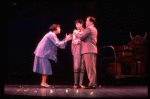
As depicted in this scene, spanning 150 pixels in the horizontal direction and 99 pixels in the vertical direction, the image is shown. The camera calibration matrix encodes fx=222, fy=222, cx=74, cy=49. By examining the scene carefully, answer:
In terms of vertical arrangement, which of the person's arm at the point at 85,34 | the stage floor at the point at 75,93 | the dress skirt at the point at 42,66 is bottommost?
the stage floor at the point at 75,93

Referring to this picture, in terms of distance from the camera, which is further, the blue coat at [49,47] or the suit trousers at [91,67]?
the blue coat at [49,47]

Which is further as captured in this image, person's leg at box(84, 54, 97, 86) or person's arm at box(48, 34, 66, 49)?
person's arm at box(48, 34, 66, 49)

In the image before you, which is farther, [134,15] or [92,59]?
[134,15]

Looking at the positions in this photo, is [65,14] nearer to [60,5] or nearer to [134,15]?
[60,5]

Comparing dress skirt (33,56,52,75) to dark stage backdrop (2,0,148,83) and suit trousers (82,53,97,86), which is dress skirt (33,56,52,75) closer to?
suit trousers (82,53,97,86)

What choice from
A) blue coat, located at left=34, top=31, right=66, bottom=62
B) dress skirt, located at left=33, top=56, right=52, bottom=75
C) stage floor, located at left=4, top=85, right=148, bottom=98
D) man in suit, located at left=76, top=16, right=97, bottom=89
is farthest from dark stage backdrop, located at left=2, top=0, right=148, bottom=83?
stage floor, located at left=4, top=85, right=148, bottom=98

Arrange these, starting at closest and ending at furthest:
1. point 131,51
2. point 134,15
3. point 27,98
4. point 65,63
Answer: point 27,98 → point 131,51 → point 65,63 → point 134,15

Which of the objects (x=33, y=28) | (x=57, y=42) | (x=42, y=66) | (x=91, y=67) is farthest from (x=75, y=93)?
(x=33, y=28)

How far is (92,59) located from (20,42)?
11.8 feet

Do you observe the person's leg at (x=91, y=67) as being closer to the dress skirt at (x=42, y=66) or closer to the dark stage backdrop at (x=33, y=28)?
the dress skirt at (x=42, y=66)

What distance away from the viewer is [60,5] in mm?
7320

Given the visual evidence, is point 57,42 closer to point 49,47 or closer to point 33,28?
point 49,47

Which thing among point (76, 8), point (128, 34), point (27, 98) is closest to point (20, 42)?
point (76, 8)

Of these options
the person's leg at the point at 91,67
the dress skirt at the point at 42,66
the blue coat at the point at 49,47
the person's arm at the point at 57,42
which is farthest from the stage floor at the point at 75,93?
the person's arm at the point at 57,42
